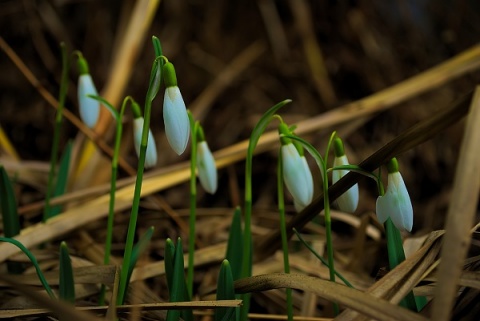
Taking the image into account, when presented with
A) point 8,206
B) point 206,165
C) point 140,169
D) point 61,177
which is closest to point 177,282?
point 140,169

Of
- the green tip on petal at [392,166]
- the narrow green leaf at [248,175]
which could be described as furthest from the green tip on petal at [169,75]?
the green tip on petal at [392,166]

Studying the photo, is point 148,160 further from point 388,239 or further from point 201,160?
point 388,239

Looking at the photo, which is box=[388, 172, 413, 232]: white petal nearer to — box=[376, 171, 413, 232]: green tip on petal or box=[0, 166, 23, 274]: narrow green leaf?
box=[376, 171, 413, 232]: green tip on petal

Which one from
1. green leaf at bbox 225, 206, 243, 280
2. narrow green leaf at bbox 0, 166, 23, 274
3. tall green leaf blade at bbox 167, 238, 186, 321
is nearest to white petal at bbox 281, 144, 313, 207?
green leaf at bbox 225, 206, 243, 280

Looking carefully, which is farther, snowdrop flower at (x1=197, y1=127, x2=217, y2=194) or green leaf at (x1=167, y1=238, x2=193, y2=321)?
snowdrop flower at (x1=197, y1=127, x2=217, y2=194)

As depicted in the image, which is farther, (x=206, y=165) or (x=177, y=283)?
(x=206, y=165)

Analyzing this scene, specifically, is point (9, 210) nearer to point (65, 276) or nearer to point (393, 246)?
point (65, 276)
